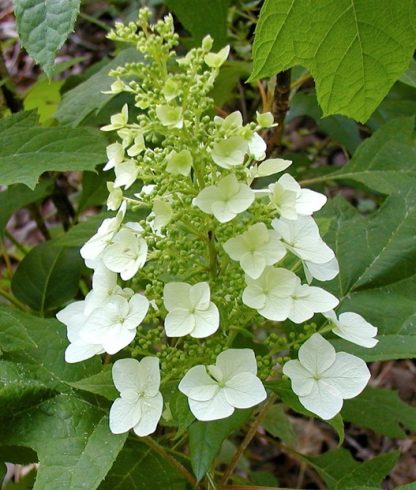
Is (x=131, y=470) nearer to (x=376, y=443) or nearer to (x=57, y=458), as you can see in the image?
(x=57, y=458)

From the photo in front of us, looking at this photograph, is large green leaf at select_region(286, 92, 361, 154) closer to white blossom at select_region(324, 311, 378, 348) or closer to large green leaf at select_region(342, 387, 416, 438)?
large green leaf at select_region(342, 387, 416, 438)

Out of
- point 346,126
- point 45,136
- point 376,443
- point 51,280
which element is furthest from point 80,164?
point 376,443

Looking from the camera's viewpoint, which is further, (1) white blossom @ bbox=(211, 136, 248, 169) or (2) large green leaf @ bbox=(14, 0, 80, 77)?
(2) large green leaf @ bbox=(14, 0, 80, 77)

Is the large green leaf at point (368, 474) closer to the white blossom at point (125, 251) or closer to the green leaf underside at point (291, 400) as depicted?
the green leaf underside at point (291, 400)

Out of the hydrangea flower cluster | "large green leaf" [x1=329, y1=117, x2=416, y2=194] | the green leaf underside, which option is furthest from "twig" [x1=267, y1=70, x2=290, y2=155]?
the green leaf underside

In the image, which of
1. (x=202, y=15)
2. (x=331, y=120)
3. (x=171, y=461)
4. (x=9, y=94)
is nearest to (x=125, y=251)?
(x=171, y=461)

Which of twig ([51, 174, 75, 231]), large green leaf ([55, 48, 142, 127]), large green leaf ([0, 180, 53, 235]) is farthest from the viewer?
twig ([51, 174, 75, 231])
